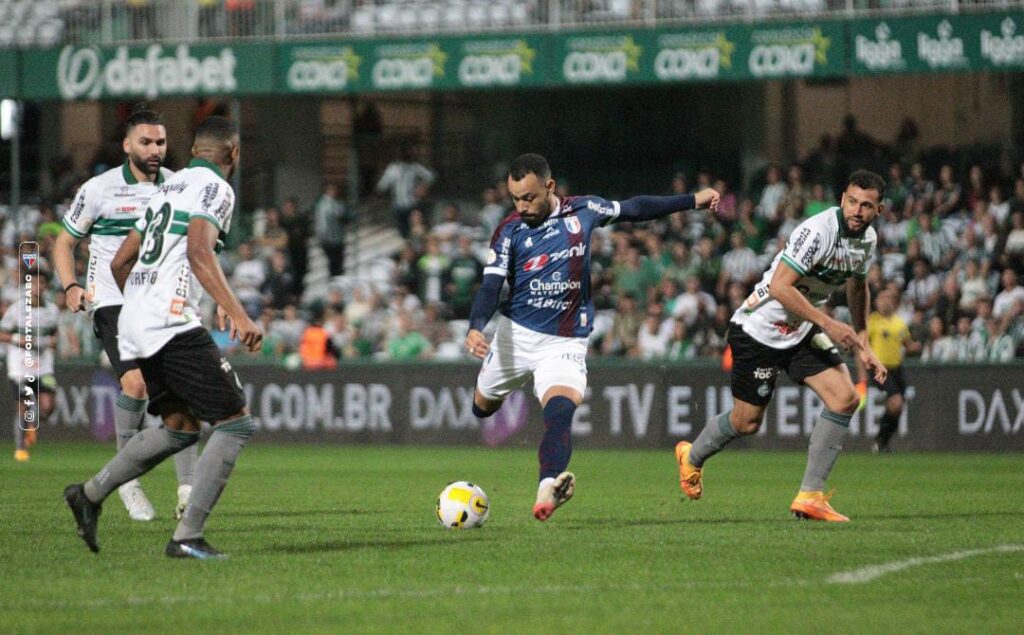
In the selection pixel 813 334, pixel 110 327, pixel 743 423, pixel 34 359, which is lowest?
pixel 34 359

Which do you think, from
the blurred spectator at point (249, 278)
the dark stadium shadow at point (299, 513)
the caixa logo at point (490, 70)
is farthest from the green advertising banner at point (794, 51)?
the dark stadium shadow at point (299, 513)

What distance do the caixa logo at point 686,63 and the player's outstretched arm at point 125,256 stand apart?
17724 mm

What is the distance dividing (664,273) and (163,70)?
9.94 m

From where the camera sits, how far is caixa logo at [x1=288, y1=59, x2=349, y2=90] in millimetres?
28203

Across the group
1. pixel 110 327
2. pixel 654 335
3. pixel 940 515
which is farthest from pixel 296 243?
pixel 940 515

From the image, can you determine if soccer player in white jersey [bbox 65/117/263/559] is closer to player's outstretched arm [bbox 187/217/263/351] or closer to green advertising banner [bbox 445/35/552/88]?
player's outstretched arm [bbox 187/217/263/351]

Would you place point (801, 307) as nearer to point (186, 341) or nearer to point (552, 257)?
point (552, 257)

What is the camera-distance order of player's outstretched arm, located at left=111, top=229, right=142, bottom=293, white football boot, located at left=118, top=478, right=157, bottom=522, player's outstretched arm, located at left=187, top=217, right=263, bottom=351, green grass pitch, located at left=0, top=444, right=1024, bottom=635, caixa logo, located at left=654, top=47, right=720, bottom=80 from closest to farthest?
green grass pitch, located at left=0, top=444, right=1024, bottom=635 < player's outstretched arm, located at left=187, top=217, right=263, bottom=351 < player's outstretched arm, located at left=111, top=229, right=142, bottom=293 < white football boot, located at left=118, top=478, right=157, bottom=522 < caixa logo, located at left=654, top=47, right=720, bottom=80

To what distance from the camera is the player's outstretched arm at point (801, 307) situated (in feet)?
33.7

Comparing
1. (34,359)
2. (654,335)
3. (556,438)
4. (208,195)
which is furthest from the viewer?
(654,335)

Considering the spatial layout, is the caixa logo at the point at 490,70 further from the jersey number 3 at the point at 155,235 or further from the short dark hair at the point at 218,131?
the jersey number 3 at the point at 155,235

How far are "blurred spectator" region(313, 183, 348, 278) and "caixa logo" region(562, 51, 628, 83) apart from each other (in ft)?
14.6

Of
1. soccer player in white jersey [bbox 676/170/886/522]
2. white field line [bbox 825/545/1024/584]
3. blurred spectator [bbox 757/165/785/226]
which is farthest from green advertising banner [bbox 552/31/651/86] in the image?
white field line [bbox 825/545/1024/584]

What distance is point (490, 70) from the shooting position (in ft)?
89.8
